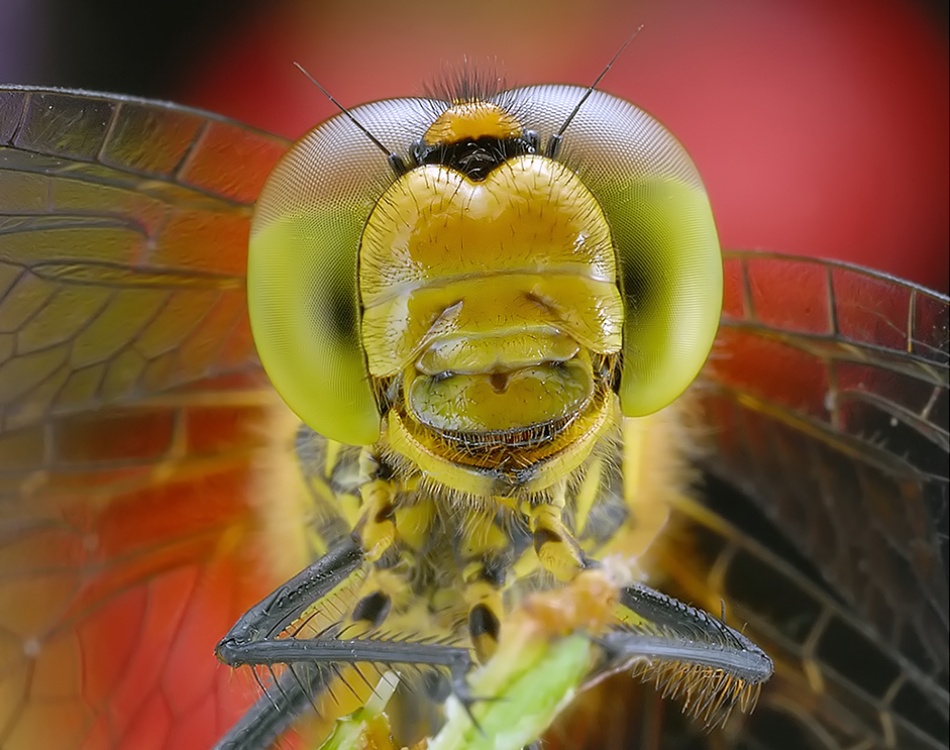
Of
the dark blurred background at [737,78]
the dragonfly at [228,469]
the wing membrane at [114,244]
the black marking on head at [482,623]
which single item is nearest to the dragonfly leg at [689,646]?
Answer: the black marking on head at [482,623]

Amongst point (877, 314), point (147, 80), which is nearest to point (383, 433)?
point (877, 314)

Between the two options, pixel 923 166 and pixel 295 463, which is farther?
pixel 923 166

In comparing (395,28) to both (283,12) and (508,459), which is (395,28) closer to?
(283,12)

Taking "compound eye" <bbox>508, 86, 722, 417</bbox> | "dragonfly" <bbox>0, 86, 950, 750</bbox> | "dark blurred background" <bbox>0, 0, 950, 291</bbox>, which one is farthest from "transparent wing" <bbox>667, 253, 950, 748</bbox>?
"dark blurred background" <bbox>0, 0, 950, 291</bbox>

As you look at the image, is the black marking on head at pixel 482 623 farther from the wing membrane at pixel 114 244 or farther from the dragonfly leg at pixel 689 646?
the wing membrane at pixel 114 244

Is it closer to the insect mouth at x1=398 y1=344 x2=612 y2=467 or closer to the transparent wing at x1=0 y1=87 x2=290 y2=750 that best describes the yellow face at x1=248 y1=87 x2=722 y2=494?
the insect mouth at x1=398 y1=344 x2=612 y2=467
